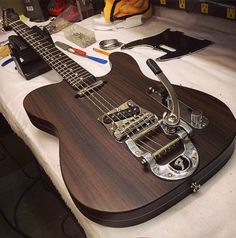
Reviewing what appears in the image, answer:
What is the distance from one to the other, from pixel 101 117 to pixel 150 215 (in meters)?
0.23

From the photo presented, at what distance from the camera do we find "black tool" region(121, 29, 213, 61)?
81 cm

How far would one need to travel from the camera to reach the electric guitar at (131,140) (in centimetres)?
41

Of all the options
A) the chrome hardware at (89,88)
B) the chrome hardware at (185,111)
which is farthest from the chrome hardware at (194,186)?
the chrome hardware at (89,88)

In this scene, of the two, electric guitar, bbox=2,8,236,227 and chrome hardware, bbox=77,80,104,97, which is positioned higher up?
chrome hardware, bbox=77,80,104,97

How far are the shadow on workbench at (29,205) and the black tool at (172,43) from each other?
64cm

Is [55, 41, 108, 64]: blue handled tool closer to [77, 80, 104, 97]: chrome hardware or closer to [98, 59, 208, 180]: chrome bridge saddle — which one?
[77, 80, 104, 97]: chrome hardware

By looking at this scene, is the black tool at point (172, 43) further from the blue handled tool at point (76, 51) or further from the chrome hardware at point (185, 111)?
the chrome hardware at point (185, 111)

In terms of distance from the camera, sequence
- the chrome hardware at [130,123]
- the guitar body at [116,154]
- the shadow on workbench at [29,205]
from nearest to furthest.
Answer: the guitar body at [116,154]
the chrome hardware at [130,123]
the shadow on workbench at [29,205]

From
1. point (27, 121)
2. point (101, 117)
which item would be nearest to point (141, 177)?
point (101, 117)

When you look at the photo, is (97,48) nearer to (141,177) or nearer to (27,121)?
(27,121)

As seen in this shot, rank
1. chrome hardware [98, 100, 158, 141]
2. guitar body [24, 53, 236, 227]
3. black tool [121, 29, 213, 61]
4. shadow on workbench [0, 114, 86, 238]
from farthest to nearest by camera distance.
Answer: shadow on workbench [0, 114, 86, 238], black tool [121, 29, 213, 61], chrome hardware [98, 100, 158, 141], guitar body [24, 53, 236, 227]

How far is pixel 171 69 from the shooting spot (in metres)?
0.76

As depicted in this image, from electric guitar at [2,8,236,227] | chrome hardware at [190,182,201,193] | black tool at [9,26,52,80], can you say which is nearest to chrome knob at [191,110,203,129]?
electric guitar at [2,8,236,227]

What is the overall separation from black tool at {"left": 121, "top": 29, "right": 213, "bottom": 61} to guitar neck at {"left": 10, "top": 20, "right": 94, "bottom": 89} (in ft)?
0.74
